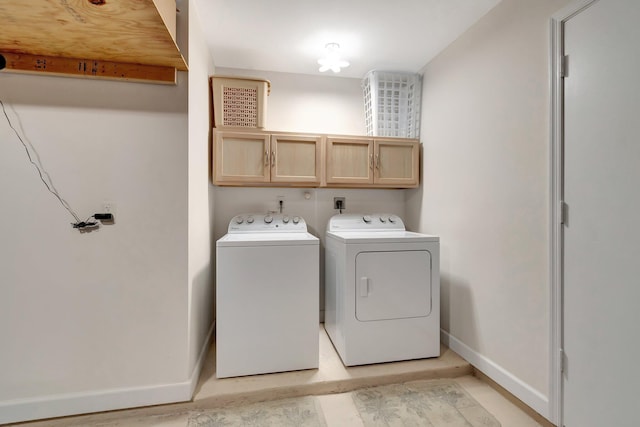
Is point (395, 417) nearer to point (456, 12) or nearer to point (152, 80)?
point (152, 80)

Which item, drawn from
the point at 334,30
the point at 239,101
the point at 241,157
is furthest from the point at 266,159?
the point at 334,30

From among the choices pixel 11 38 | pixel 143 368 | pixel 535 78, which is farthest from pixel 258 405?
pixel 535 78

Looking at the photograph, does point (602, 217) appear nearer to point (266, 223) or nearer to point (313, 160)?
point (313, 160)

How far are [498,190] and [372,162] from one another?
3.51 ft

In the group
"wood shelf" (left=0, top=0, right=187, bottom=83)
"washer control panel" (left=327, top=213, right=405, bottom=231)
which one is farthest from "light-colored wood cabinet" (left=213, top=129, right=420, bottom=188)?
"wood shelf" (left=0, top=0, right=187, bottom=83)

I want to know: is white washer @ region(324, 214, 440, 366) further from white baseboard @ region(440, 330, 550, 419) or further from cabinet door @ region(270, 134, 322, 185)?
cabinet door @ region(270, 134, 322, 185)

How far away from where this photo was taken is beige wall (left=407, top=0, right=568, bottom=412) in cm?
158

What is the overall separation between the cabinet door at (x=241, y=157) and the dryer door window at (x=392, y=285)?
1.11 meters

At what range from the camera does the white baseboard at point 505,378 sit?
5.10 feet

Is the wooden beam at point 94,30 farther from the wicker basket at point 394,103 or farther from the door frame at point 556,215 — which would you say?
the door frame at point 556,215

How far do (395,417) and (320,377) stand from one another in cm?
51

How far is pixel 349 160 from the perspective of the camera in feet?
8.53

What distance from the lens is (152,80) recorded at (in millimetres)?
1625

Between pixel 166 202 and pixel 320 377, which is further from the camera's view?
pixel 320 377
